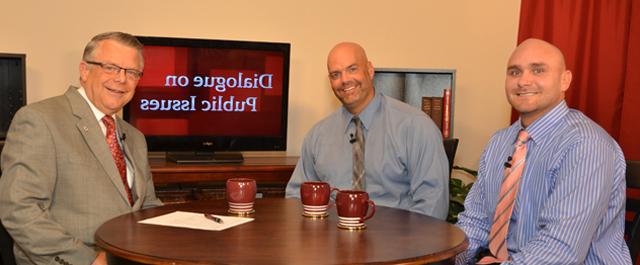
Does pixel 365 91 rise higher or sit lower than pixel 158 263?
higher

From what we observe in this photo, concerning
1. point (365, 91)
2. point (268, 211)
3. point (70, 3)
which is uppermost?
point (70, 3)

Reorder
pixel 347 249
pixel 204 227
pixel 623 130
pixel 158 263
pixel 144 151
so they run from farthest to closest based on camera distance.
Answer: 1. pixel 623 130
2. pixel 144 151
3. pixel 204 227
4. pixel 347 249
5. pixel 158 263

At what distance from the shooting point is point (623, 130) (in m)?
3.73

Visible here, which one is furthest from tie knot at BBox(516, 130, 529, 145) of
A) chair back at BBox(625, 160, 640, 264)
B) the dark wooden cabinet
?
the dark wooden cabinet

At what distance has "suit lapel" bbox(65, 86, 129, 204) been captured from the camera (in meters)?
2.57

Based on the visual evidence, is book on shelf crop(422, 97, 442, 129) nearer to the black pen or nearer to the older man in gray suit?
the older man in gray suit

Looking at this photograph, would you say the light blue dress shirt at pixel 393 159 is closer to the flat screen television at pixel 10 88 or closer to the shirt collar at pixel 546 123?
the shirt collar at pixel 546 123

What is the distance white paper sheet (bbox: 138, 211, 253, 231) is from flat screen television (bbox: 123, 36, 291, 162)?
1.53 m

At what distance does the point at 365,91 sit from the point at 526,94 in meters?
0.88

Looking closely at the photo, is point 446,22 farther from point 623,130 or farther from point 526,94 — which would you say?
point 526,94

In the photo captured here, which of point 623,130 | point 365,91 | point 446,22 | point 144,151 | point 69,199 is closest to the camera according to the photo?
point 69,199

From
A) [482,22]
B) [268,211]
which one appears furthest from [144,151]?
[482,22]

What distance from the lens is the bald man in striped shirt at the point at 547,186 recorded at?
2293 mm

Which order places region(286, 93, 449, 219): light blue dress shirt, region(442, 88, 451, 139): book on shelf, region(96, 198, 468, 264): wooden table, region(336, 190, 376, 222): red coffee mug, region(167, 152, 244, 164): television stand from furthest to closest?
region(442, 88, 451, 139): book on shelf < region(167, 152, 244, 164): television stand < region(286, 93, 449, 219): light blue dress shirt < region(336, 190, 376, 222): red coffee mug < region(96, 198, 468, 264): wooden table
